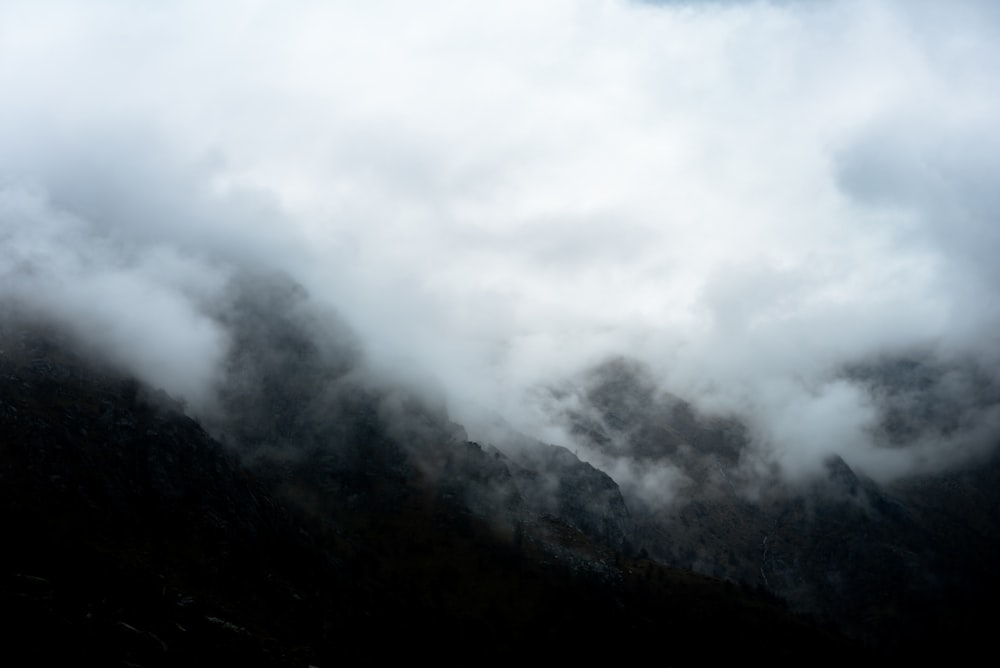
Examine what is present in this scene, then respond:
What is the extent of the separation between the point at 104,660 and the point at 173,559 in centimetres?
7284

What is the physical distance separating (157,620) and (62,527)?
47846 millimetres

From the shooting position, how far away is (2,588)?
5182 inches

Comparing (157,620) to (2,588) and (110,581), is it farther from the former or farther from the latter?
(2,588)

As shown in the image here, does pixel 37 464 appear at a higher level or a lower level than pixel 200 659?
higher

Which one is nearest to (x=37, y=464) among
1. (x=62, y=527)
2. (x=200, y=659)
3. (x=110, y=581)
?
(x=62, y=527)

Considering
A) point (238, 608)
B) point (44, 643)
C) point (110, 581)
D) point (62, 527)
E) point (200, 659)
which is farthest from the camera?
point (238, 608)

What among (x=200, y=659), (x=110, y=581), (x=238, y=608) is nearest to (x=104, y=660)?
(x=200, y=659)

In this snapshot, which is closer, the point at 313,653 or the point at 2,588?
the point at 2,588

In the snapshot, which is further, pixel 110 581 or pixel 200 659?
pixel 110 581

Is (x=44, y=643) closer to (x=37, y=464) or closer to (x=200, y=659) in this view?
(x=200, y=659)

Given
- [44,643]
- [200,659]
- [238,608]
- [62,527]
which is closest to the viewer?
[44,643]

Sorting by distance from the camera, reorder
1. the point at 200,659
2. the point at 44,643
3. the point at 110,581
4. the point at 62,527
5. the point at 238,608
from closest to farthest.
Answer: the point at 44,643 < the point at 200,659 < the point at 110,581 < the point at 62,527 < the point at 238,608

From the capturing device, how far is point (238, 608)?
192500 mm

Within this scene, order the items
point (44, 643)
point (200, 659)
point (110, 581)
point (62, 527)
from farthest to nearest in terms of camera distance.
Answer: point (62, 527)
point (110, 581)
point (200, 659)
point (44, 643)
